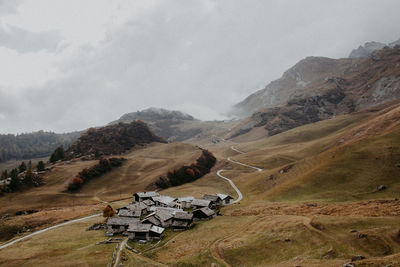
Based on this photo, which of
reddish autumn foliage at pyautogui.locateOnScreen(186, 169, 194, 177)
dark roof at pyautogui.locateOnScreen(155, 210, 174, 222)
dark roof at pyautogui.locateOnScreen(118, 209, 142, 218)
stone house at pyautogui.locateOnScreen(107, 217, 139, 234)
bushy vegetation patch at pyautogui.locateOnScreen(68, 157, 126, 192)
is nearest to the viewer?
stone house at pyautogui.locateOnScreen(107, 217, 139, 234)

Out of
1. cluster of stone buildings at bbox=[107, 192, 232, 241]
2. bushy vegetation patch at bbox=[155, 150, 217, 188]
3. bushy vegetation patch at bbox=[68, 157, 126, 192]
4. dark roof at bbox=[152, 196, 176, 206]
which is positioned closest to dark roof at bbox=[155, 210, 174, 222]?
cluster of stone buildings at bbox=[107, 192, 232, 241]

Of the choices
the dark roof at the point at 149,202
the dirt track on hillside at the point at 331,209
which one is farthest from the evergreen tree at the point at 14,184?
the dirt track on hillside at the point at 331,209

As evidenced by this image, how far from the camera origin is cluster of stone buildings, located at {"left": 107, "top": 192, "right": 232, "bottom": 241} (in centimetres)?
6368

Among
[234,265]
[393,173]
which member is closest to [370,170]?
[393,173]

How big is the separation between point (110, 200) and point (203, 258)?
93045mm

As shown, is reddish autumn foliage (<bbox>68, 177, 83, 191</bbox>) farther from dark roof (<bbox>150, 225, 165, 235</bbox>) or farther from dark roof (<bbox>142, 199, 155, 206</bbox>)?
dark roof (<bbox>150, 225, 165, 235</bbox>)

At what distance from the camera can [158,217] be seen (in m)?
72.3

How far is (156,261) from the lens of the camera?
4762 cm

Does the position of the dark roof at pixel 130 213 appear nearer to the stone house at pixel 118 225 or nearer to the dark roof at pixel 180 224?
the stone house at pixel 118 225

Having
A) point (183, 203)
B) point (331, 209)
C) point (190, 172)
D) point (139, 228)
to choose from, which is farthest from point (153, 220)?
point (190, 172)

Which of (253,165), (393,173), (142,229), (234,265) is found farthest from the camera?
(253,165)

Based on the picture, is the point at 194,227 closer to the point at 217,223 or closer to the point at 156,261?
the point at 217,223

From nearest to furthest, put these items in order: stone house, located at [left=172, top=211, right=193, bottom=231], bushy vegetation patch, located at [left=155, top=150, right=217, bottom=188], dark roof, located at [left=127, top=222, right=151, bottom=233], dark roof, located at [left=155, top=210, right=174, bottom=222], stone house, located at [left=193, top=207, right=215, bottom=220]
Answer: dark roof, located at [left=127, top=222, right=151, bottom=233] < stone house, located at [left=172, top=211, right=193, bottom=231] < dark roof, located at [left=155, top=210, right=174, bottom=222] < stone house, located at [left=193, top=207, right=215, bottom=220] < bushy vegetation patch, located at [left=155, top=150, right=217, bottom=188]

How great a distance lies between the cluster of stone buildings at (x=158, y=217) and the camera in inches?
2507
